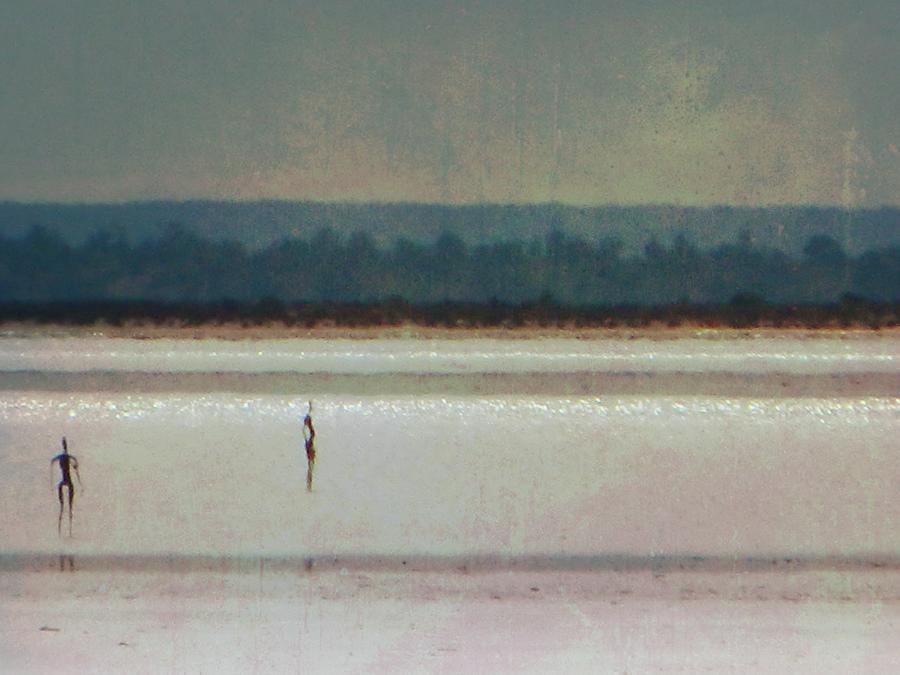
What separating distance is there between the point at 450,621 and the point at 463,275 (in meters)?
0.64

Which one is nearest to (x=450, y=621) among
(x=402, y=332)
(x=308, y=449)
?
(x=308, y=449)

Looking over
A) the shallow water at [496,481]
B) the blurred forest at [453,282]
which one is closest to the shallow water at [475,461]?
the shallow water at [496,481]

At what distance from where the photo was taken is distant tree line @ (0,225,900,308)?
A: 2047mm

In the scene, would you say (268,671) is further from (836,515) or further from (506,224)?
(836,515)

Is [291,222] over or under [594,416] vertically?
over

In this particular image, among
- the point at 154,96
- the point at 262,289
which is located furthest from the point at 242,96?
the point at 262,289

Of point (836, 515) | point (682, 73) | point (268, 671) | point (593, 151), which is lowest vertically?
point (268, 671)

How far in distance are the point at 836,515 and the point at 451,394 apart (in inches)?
28.4

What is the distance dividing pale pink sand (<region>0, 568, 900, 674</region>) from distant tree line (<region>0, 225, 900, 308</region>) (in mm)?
500

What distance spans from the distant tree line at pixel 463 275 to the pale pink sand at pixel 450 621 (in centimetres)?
50

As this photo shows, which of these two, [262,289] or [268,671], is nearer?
[268,671]

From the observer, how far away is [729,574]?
75.6 inches

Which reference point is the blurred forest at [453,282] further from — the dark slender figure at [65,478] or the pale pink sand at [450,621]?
the pale pink sand at [450,621]

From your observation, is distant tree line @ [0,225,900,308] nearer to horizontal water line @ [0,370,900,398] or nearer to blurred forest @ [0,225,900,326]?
blurred forest @ [0,225,900,326]
